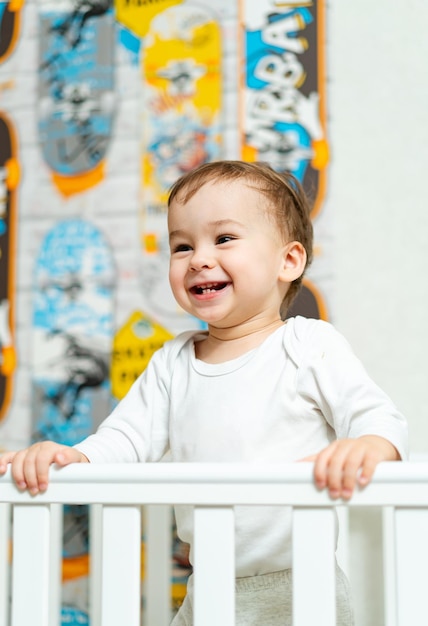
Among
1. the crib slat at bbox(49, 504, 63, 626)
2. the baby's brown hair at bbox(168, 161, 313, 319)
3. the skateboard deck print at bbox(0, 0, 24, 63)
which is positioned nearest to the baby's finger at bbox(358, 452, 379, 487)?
the baby's brown hair at bbox(168, 161, 313, 319)

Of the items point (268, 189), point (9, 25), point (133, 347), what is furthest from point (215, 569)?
point (9, 25)

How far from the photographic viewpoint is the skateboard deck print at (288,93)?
1461 mm

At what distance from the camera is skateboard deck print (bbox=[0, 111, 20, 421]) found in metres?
1.59

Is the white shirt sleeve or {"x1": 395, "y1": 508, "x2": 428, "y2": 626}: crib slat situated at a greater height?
the white shirt sleeve

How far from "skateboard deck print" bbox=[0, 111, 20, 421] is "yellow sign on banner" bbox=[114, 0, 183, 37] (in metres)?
0.31

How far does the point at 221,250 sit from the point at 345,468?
355 millimetres

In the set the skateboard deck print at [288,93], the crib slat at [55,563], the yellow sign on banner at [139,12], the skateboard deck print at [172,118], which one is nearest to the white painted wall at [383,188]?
the skateboard deck print at [288,93]

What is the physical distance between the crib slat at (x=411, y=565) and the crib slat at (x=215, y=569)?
0.49 ft

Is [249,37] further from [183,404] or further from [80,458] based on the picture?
[80,458]

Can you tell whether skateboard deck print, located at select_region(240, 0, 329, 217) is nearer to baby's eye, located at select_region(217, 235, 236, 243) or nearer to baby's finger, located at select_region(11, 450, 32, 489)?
baby's eye, located at select_region(217, 235, 236, 243)

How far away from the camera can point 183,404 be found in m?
1.04

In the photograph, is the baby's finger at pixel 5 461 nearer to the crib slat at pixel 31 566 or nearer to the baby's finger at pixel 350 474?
the crib slat at pixel 31 566

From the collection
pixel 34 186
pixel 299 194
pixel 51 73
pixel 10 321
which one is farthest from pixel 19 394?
pixel 299 194

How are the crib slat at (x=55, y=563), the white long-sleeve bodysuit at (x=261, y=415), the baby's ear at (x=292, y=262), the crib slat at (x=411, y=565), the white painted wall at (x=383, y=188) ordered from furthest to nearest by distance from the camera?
the white painted wall at (x=383, y=188), the crib slat at (x=55, y=563), the baby's ear at (x=292, y=262), the white long-sleeve bodysuit at (x=261, y=415), the crib slat at (x=411, y=565)
